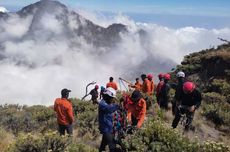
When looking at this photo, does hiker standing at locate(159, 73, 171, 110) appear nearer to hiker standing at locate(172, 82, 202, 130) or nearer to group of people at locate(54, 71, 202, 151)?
group of people at locate(54, 71, 202, 151)

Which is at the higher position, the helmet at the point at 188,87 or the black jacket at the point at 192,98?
the helmet at the point at 188,87

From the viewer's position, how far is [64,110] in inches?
504

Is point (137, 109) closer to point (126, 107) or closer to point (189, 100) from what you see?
point (126, 107)

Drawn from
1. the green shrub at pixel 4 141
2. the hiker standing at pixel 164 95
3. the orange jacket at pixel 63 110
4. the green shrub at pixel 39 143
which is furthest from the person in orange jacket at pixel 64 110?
the hiker standing at pixel 164 95

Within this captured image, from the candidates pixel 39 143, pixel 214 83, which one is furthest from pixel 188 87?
pixel 214 83

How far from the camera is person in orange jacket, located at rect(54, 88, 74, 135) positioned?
12.7 meters

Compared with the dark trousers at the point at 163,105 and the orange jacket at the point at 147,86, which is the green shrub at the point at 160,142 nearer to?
the dark trousers at the point at 163,105

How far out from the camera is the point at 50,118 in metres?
18.5

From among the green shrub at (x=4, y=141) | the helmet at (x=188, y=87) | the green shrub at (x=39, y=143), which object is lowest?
the green shrub at (x=4, y=141)

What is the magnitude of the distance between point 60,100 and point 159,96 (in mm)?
4888

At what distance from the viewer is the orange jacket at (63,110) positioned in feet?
41.7

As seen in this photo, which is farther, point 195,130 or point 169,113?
point 169,113

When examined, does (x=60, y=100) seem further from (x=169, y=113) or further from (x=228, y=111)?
(x=228, y=111)

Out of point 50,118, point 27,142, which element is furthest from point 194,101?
point 50,118
